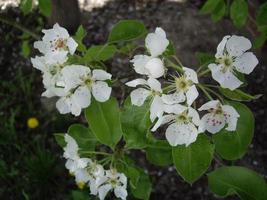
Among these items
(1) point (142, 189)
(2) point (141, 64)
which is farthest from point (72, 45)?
(1) point (142, 189)

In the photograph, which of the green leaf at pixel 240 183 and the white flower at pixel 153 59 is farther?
the green leaf at pixel 240 183

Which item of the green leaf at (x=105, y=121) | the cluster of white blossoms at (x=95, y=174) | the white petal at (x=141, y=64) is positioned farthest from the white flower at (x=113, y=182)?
the white petal at (x=141, y=64)

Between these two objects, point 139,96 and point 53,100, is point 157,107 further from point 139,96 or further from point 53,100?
point 53,100

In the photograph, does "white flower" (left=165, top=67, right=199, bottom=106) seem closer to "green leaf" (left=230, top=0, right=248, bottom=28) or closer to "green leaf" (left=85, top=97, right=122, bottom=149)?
"green leaf" (left=85, top=97, right=122, bottom=149)

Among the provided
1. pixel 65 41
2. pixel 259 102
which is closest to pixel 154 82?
pixel 65 41

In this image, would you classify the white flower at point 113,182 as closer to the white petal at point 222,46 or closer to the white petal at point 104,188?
the white petal at point 104,188

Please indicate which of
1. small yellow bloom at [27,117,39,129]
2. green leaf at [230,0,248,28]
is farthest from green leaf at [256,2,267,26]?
small yellow bloom at [27,117,39,129]
